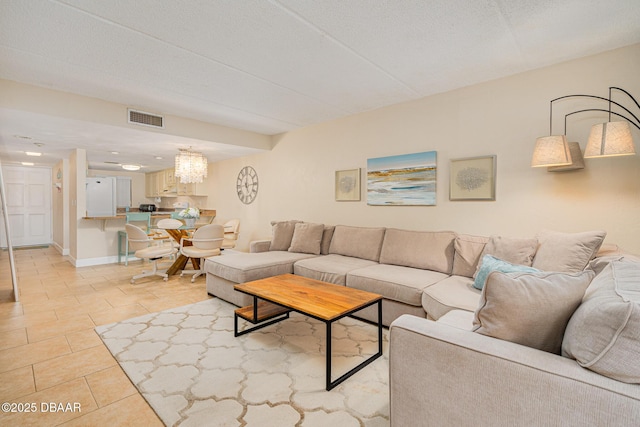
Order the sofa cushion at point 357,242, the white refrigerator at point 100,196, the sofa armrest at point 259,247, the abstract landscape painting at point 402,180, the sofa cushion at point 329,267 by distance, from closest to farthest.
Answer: the sofa cushion at point 329,267
the abstract landscape painting at point 402,180
the sofa cushion at point 357,242
the sofa armrest at point 259,247
the white refrigerator at point 100,196

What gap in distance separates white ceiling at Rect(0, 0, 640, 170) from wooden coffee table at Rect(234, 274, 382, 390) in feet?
6.48

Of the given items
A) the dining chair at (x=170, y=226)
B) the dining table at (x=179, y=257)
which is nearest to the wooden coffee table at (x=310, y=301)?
the dining table at (x=179, y=257)

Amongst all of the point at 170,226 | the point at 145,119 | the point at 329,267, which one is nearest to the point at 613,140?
the point at 329,267

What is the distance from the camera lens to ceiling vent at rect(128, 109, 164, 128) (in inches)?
146

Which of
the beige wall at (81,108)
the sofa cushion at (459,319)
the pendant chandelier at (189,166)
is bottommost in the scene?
the sofa cushion at (459,319)

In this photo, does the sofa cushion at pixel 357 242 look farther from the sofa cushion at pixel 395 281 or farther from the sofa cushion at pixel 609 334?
the sofa cushion at pixel 609 334

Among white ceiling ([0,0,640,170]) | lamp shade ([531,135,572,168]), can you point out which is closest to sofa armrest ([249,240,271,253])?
white ceiling ([0,0,640,170])

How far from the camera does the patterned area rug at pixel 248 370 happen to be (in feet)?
5.40

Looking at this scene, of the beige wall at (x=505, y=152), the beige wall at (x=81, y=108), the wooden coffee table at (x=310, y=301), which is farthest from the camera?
the beige wall at (x=81, y=108)

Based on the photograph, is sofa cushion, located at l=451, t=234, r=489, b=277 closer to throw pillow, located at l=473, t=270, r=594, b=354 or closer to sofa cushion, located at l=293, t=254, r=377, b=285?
sofa cushion, located at l=293, t=254, r=377, b=285

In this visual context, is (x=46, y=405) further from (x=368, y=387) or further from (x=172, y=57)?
(x=172, y=57)

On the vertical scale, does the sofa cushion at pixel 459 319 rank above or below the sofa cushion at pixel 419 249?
below

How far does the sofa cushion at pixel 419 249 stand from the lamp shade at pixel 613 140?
1.33 meters

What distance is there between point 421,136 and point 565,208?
157 centimetres
